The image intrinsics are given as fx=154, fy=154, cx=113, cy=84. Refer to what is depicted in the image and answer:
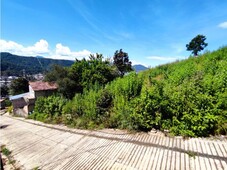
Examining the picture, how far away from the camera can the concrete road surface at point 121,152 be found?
3896 millimetres

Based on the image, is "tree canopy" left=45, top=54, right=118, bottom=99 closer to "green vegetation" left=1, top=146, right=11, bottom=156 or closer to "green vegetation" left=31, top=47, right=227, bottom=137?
"green vegetation" left=31, top=47, right=227, bottom=137

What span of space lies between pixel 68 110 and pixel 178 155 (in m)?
7.03

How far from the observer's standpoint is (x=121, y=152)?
479 cm

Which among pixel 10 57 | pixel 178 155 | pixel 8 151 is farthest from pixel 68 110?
pixel 10 57

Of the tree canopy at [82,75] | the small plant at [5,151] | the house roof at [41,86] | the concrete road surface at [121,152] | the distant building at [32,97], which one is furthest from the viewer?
the house roof at [41,86]

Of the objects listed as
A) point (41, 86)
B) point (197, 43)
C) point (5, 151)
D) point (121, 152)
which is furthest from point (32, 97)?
point (197, 43)

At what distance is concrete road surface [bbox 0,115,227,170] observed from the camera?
390 centimetres

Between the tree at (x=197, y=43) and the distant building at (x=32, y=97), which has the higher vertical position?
the tree at (x=197, y=43)

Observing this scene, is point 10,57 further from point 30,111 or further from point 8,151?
point 8,151

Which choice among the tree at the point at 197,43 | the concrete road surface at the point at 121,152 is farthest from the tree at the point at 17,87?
the tree at the point at 197,43

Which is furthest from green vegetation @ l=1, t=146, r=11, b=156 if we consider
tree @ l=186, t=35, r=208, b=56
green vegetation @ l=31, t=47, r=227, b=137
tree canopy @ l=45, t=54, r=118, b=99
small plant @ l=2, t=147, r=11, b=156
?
tree @ l=186, t=35, r=208, b=56

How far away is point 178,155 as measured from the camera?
4160 mm

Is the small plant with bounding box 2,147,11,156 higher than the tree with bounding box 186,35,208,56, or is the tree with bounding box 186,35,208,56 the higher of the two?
the tree with bounding box 186,35,208,56

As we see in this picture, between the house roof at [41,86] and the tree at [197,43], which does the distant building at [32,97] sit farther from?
the tree at [197,43]
